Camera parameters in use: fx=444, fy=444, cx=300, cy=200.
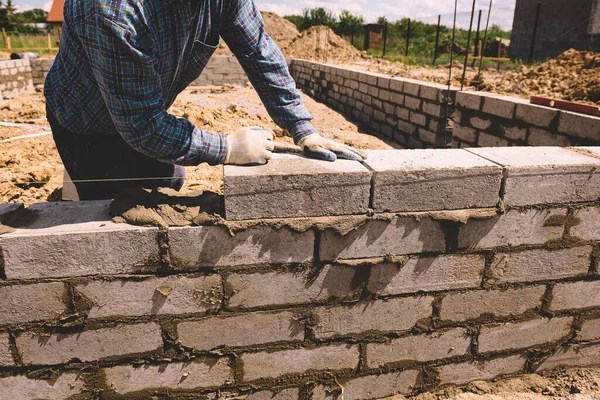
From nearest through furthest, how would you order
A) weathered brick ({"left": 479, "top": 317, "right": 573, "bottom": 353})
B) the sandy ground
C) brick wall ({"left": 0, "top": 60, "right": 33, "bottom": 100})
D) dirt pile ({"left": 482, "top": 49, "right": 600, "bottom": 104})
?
weathered brick ({"left": 479, "top": 317, "right": 573, "bottom": 353}) < the sandy ground < dirt pile ({"left": 482, "top": 49, "right": 600, "bottom": 104}) < brick wall ({"left": 0, "top": 60, "right": 33, "bottom": 100})

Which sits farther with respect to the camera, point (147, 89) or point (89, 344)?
point (89, 344)

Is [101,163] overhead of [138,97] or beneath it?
beneath

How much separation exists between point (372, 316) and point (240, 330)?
2.11 ft

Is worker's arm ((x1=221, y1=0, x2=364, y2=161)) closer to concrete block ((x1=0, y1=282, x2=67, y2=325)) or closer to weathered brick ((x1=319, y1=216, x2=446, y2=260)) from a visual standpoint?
weathered brick ((x1=319, y1=216, x2=446, y2=260))

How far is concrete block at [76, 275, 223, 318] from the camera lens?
187cm

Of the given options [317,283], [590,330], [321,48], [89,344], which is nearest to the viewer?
[89,344]

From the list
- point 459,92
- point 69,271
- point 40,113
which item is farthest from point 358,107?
point 69,271

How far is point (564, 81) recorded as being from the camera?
6449 millimetres

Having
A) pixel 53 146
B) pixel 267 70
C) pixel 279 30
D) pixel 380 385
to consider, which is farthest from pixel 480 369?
pixel 279 30

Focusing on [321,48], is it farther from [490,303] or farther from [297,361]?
[297,361]

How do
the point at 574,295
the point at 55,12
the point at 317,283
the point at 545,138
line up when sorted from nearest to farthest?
the point at 317,283, the point at 574,295, the point at 545,138, the point at 55,12

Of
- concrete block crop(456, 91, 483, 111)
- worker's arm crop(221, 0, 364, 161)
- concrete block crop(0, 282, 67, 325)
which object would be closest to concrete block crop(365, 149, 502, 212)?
worker's arm crop(221, 0, 364, 161)

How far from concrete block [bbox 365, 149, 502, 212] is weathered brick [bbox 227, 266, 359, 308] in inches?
14.9

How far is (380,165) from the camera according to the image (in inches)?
77.8
